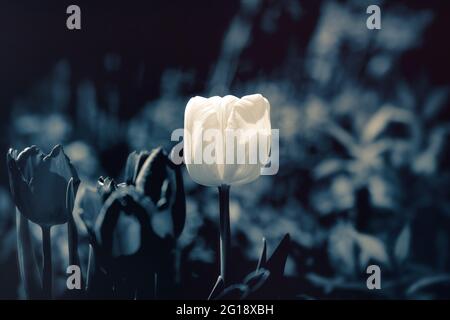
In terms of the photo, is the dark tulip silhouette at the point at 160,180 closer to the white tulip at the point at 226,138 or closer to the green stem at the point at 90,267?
the white tulip at the point at 226,138

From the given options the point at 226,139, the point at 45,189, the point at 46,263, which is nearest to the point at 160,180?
the point at 226,139

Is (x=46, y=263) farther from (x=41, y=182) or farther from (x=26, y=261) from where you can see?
(x=41, y=182)

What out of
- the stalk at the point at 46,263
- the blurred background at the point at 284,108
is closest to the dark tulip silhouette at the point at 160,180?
the blurred background at the point at 284,108

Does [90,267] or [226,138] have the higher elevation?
[226,138]

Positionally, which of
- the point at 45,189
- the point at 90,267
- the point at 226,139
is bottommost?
the point at 90,267

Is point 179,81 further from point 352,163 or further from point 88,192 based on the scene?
point 352,163

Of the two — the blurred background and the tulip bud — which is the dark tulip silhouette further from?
the tulip bud
